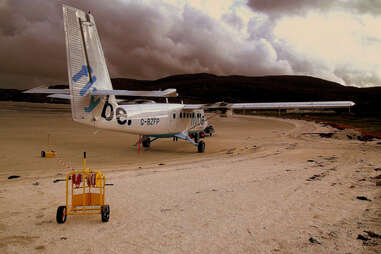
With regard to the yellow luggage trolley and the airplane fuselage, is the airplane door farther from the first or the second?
the yellow luggage trolley

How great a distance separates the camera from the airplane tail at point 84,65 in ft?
34.2

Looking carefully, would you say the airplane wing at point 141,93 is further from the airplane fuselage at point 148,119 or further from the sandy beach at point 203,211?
the sandy beach at point 203,211

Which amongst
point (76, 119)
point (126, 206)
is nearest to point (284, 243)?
point (126, 206)

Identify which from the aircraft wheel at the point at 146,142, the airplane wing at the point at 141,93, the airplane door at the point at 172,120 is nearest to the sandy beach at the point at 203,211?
the airplane wing at the point at 141,93

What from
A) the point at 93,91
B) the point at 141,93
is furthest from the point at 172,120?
the point at 141,93

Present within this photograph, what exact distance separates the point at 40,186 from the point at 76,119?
3.78 m

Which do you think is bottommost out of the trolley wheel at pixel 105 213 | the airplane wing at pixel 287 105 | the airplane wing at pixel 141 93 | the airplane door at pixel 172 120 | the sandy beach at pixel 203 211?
the sandy beach at pixel 203 211

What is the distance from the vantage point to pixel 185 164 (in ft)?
40.9

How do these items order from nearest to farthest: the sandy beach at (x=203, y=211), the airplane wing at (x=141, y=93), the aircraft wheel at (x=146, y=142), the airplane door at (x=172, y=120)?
the sandy beach at (x=203, y=211) < the airplane wing at (x=141, y=93) < the airplane door at (x=172, y=120) < the aircraft wheel at (x=146, y=142)

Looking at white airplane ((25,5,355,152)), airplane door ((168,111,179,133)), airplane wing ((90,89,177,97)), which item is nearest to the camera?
airplane wing ((90,89,177,97))

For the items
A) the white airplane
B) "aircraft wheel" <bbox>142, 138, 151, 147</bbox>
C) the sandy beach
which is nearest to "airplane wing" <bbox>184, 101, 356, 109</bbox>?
"aircraft wheel" <bbox>142, 138, 151, 147</bbox>

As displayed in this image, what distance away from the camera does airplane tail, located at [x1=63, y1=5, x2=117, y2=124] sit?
10.4 meters

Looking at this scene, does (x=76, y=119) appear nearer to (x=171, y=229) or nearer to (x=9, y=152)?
(x=9, y=152)

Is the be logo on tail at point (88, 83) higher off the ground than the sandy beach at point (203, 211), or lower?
higher
